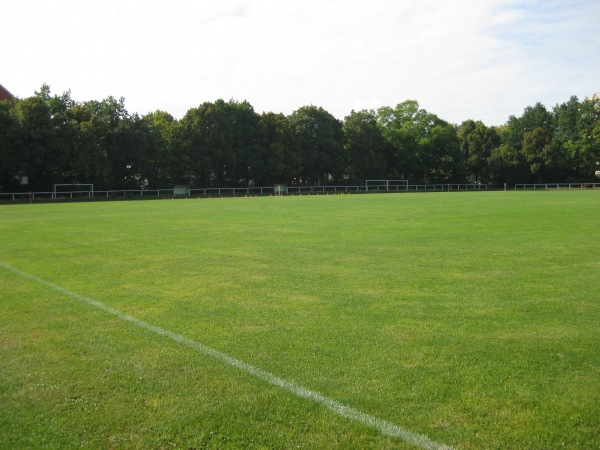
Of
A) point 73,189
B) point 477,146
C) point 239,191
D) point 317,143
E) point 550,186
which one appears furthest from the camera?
point 477,146

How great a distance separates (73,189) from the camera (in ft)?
183

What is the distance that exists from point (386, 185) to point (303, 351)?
81616 millimetres

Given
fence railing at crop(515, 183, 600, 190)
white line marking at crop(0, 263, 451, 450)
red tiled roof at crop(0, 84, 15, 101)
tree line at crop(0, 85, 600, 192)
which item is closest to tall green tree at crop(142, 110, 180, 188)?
tree line at crop(0, 85, 600, 192)

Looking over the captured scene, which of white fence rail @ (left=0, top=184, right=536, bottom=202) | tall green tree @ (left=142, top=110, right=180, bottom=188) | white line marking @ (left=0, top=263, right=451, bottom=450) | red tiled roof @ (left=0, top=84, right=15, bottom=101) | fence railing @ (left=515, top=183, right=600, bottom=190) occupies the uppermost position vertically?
red tiled roof @ (left=0, top=84, right=15, bottom=101)

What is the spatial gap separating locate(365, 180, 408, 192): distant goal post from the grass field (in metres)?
73.1

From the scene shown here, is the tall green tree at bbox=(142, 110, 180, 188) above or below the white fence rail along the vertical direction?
above

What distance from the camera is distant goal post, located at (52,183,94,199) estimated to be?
54.2m

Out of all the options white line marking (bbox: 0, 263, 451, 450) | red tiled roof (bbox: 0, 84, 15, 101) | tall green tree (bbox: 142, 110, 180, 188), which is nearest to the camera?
white line marking (bbox: 0, 263, 451, 450)

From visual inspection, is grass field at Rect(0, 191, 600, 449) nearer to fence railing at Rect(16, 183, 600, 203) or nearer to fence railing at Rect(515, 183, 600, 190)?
fence railing at Rect(16, 183, 600, 203)

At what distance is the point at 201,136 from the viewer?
2699 inches

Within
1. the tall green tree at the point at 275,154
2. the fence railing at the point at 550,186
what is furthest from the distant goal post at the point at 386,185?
the fence railing at the point at 550,186

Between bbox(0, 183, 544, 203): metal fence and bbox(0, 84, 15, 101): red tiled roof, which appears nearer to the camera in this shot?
bbox(0, 183, 544, 203): metal fence

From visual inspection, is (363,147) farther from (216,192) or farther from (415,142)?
(216,192)

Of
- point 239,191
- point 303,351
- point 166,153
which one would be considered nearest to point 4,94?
point 166,153
